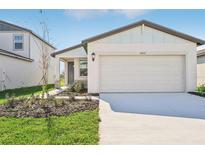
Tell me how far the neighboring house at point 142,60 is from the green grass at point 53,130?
7.53 m

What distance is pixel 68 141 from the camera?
17.3 ft

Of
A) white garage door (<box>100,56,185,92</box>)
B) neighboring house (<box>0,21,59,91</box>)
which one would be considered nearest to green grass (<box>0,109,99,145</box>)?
white garage door (<box>100,56,185,92</box>)

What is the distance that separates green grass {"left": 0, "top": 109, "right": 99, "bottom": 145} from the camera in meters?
5.36

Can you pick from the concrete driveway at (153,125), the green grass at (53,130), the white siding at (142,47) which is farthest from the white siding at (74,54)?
the green grass at (53,130)

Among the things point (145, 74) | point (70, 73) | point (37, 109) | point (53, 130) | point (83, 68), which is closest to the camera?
point (53, 130)

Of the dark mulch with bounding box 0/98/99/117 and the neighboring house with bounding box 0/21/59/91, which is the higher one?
the neighboring house with bounding box 0/21/59/91

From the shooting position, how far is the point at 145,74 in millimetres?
15391

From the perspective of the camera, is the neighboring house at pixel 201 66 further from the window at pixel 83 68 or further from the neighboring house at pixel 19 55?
the neighboring house at pixel 19 55

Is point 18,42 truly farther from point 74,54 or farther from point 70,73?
point 74,54

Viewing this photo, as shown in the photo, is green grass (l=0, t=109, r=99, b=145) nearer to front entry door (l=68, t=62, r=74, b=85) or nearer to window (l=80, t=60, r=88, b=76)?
window (l=80, t=60, r=88, b=76)

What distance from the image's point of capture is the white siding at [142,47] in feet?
49.2

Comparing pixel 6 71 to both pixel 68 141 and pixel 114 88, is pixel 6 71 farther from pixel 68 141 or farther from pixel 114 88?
pixel 68 141

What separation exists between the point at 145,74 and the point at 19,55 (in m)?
13.1

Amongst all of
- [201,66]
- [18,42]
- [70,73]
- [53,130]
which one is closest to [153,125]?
[53,130]
